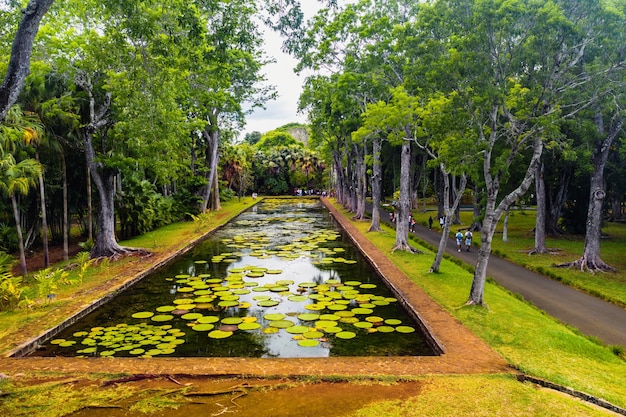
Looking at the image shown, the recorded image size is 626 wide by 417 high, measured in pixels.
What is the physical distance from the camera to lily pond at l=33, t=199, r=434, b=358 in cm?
934

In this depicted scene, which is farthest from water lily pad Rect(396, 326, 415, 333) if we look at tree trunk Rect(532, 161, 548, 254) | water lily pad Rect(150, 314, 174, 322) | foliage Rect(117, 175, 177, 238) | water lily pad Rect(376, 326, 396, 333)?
foliage Rect(117, 175, 177, 238)

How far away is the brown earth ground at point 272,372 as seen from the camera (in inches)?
265

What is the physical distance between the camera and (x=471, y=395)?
6.77 metres

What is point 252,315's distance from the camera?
11.5 meters

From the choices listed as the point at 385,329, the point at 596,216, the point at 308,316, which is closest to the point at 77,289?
the point at 308,316

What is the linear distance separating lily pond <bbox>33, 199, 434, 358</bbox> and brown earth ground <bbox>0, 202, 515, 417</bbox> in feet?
2.90

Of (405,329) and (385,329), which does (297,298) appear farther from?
(405,329)

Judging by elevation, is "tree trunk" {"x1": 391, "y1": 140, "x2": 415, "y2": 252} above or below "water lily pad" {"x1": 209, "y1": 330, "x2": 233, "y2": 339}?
above

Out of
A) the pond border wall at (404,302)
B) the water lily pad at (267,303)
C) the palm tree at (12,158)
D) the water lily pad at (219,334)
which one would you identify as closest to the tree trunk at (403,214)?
the pond border wall at (404,302)

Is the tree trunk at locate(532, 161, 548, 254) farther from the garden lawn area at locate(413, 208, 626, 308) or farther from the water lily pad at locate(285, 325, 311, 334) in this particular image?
the water lily pad at locate(285, 325, 311, 334)

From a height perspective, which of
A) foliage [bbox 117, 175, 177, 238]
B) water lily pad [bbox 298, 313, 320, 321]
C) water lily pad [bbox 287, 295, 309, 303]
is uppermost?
foliage [bbox 117, 175, 177, 238]

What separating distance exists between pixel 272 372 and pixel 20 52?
248 inches

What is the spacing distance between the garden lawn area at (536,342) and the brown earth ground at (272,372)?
0.59 metres

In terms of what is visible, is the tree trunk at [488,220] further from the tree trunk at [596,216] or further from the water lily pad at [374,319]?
the tree trunk at [596,216]
